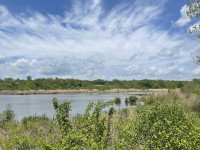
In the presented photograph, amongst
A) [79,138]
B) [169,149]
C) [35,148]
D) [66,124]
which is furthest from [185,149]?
[35,148]

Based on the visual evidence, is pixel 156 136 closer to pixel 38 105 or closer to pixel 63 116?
pixel 63 116

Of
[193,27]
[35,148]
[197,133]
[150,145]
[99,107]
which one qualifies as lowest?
[35,148]

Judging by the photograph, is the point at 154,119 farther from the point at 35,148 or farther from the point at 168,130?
the point at 35,148

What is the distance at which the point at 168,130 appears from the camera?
145 inches

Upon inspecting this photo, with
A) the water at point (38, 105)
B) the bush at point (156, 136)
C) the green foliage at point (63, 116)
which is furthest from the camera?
the water at point (38, 105)

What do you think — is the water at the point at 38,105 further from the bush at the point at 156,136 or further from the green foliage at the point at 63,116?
the bush at the point at 156,136

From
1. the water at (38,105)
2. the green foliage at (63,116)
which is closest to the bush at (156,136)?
the green foliage at (63,116)

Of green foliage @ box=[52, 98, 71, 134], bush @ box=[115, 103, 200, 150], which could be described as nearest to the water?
green foliage @ box=[52, 98, 71, 134]

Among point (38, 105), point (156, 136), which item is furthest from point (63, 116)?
point (38, 105)

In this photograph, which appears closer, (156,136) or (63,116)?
(156,136)

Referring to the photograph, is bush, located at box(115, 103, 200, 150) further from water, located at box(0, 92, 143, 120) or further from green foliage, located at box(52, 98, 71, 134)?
water, located at box(0, 92, 143, 120)

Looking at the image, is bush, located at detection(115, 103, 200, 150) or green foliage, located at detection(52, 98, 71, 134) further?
green foliage, located at detection(52, 98, 71, 134)

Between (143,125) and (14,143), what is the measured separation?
313 centimetres

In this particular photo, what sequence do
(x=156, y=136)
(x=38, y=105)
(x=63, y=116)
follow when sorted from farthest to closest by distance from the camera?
(x=38, y=105)
(x=63, y=116)
(x=156, y=136)
